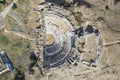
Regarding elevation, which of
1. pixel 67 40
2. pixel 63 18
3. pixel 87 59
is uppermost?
pixel 63 18

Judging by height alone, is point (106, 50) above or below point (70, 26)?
below

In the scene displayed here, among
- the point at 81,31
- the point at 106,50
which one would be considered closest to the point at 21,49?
the point at 81,31

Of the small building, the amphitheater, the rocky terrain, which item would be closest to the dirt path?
the rocky terrain

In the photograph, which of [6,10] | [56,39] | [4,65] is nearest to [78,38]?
[56,39]

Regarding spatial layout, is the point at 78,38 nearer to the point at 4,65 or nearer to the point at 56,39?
the point at 56,39

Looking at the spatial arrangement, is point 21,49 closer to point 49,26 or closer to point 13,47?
point 13,47

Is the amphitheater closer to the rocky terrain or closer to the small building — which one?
the rocky terrain
